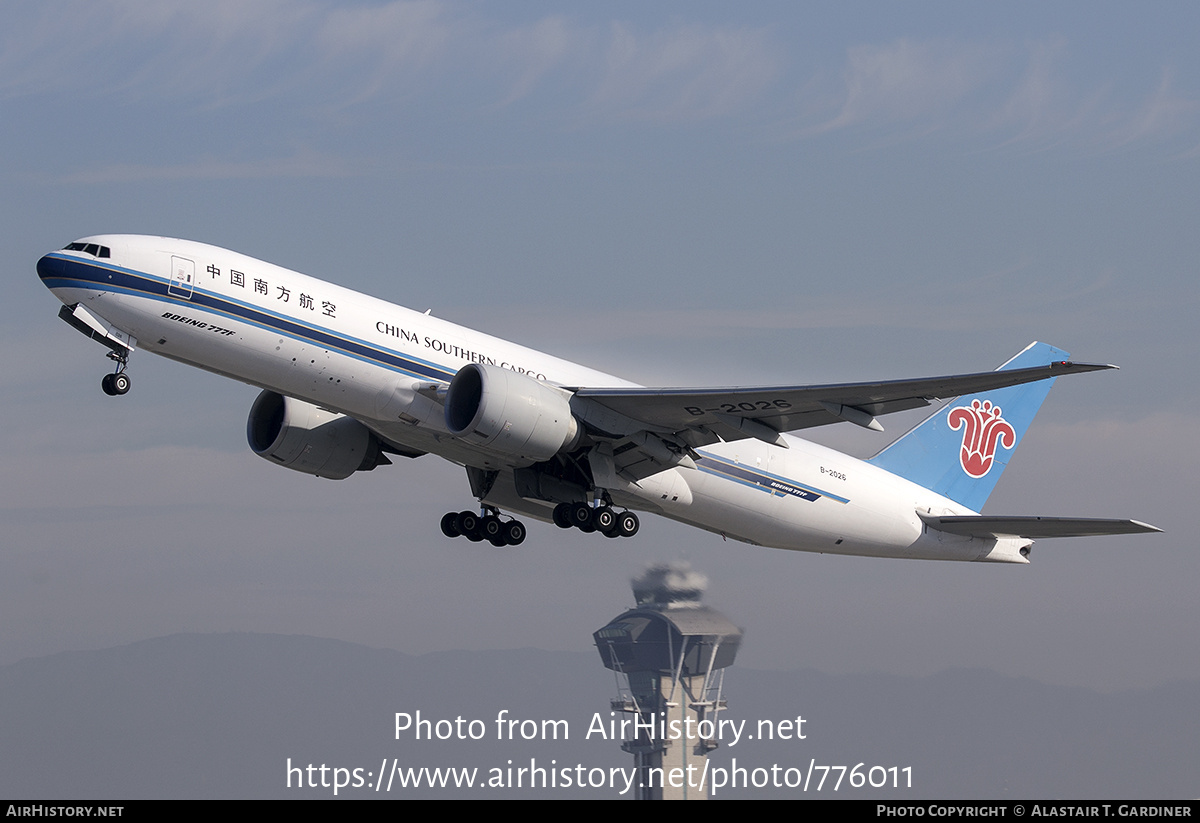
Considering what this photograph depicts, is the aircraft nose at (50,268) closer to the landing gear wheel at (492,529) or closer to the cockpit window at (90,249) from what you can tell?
the cockpit window at (90,249)

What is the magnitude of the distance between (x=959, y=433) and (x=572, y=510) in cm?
1260

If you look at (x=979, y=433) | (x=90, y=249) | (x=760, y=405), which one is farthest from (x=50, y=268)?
(x=979, y=433)

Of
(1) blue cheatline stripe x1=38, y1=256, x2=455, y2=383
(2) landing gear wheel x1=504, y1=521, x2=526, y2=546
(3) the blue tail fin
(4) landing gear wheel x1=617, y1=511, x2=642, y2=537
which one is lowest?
(4) landing gear wheel x1=617, y1=511, x2=642, y2=537

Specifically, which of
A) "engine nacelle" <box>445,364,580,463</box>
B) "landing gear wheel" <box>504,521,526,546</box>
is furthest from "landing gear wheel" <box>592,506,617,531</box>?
"landing gear wheel" <box>504,521,526,546</box>

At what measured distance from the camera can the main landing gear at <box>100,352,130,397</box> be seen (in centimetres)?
2788

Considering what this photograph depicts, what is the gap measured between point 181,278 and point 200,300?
0.56 meters

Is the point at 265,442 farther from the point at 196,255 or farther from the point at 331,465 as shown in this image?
the point at 196,255

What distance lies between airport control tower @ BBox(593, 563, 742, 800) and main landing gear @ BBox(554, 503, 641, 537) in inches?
393

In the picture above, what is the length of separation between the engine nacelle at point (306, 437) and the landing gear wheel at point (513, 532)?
159 inches

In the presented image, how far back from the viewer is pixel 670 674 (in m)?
65.9

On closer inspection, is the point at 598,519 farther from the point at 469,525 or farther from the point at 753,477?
the point at 469,525

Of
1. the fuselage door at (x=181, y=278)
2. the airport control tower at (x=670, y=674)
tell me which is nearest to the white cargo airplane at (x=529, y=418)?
the fuselage door at (x=181, y=278)

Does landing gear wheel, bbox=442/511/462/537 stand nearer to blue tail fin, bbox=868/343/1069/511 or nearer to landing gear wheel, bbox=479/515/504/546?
landing gear wheel, bbox=479/515/504/546

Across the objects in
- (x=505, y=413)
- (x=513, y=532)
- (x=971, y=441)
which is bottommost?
(x=505, y=413)
